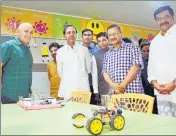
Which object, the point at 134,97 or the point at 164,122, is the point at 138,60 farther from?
the point at 164,122

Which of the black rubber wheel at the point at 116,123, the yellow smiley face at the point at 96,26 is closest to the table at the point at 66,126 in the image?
the black rubber wheel at the point at 116,123

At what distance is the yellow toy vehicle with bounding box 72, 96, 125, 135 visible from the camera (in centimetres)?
91

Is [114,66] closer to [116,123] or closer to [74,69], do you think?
[74,69]

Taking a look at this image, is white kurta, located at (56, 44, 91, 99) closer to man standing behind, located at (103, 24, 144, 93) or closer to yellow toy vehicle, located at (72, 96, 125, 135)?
man standing behind, located at (103, 24, 144, 93)

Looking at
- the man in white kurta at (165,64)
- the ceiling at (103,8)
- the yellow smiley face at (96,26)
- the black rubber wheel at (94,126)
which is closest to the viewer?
the black rubber wheel at (94,126)

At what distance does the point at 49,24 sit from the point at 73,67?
1.59m

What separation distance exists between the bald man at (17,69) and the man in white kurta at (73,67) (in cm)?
53

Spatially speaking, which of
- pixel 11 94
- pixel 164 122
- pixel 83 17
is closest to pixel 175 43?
pixel 164 122

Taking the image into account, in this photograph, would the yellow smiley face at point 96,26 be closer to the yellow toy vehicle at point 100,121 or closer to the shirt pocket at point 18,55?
the shirt pocket at point 18,55

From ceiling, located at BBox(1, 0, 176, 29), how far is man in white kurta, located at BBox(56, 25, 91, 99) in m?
1.07

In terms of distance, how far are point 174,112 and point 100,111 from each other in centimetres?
130

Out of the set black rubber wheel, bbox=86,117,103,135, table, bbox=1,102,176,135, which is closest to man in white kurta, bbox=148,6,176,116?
table, bbox=1,102,176,135

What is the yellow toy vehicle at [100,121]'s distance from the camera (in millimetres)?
909

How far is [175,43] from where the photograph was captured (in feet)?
7.00
